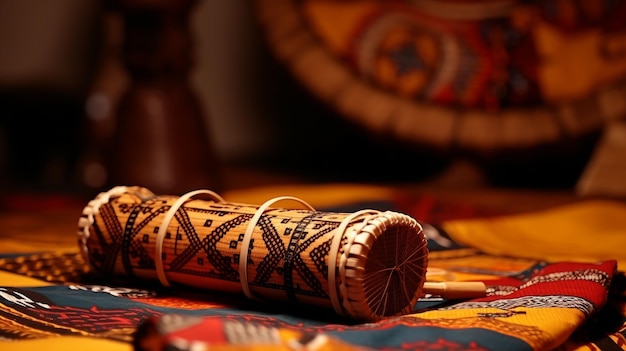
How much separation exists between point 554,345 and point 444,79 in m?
1.41

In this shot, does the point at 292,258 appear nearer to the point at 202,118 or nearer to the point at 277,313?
the point at 277,313

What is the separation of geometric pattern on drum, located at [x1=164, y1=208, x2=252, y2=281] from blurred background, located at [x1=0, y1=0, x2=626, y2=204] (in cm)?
73

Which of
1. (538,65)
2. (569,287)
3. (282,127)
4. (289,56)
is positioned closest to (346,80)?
(289,56)

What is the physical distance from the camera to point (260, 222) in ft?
2.58

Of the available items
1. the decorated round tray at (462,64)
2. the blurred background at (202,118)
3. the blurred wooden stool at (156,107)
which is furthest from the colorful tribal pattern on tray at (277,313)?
the decorated round tray at (462,64)

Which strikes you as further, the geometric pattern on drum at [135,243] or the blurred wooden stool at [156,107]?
the blurred wooden stool at [156,107]

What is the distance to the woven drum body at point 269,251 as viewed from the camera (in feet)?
2.32

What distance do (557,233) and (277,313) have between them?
76cm

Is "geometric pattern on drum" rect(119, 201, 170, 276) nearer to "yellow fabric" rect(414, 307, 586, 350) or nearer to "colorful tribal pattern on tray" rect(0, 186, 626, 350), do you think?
"colorful tribal pattern on tray" rect(0, 186, 626, 350)

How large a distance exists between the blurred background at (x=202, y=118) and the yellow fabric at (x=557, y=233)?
1.52ft

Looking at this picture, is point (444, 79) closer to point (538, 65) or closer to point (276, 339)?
point (538, 65)

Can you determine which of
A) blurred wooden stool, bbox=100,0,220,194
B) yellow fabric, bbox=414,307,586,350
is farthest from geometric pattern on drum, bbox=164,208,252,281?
blurred wooden stool, bbox=100,0,220,194

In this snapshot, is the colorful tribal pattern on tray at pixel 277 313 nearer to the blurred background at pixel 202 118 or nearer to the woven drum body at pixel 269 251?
the woven drum body at pixel 269 251

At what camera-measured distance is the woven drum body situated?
71cm
